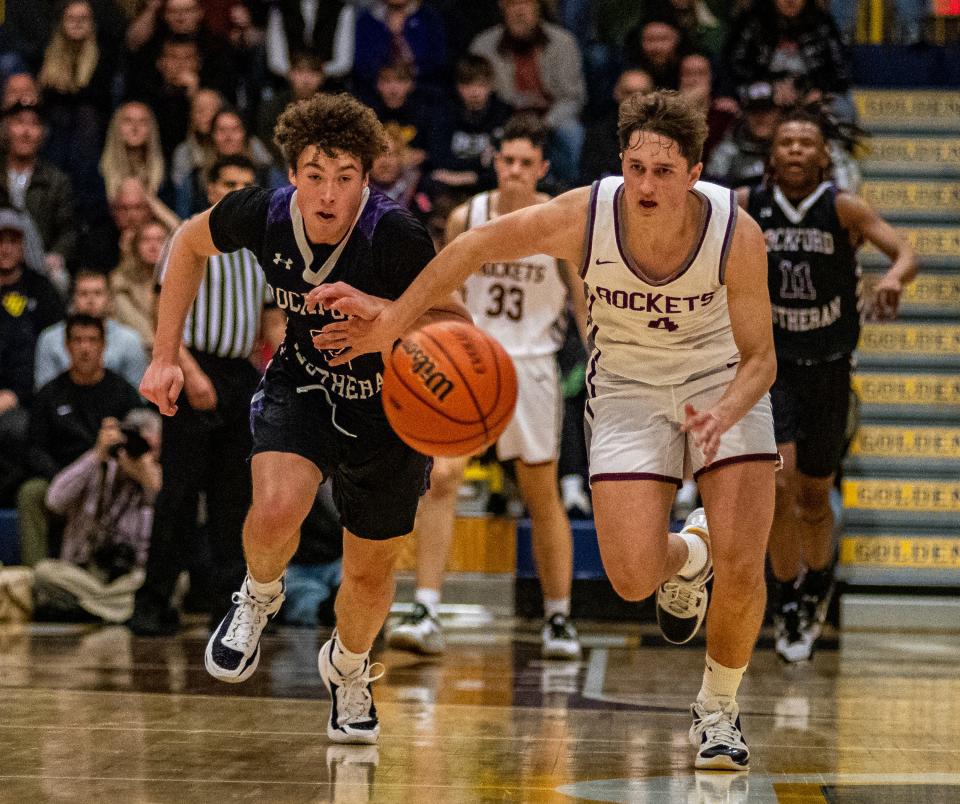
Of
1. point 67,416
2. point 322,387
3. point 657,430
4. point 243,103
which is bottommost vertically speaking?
point 67,416

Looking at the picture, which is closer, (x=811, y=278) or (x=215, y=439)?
(x=811, y=278)

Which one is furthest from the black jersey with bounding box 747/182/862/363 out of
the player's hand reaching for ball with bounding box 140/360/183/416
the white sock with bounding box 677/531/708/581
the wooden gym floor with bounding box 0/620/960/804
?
the player's hand reaching for ball with bounding box 140/360/183/416

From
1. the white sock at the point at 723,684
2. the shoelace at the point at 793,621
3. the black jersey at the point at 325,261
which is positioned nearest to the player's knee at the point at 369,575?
the black jersey at the point at 325,261

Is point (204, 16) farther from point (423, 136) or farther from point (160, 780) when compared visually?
point (160, 780)

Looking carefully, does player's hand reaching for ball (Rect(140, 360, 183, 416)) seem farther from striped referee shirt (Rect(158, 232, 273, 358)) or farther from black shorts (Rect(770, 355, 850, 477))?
black shorts (Rect(770, 355, 850, 477))

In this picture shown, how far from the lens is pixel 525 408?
7086mm

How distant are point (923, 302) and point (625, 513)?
6.00 meters

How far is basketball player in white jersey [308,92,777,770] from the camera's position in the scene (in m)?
4.21

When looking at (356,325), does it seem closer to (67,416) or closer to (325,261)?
(325,261)

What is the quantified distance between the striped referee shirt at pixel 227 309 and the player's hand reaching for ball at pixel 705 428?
145 inches

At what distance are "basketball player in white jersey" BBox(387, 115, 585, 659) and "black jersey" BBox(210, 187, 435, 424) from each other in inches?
95.5

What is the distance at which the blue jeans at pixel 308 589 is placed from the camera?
25.5 ft

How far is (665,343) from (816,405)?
2.53m

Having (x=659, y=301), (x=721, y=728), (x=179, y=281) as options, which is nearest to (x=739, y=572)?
(x=721, y=728)
